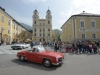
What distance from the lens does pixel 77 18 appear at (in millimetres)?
25719

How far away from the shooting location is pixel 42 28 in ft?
269

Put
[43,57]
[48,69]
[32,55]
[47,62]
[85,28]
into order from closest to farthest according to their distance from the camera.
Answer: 1. [48,69]
2. [47,62]
3. [43,57]
4. [32,55]
5. [85,28]

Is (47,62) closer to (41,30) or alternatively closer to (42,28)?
(41,30)

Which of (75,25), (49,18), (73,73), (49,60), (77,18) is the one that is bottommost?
(73,73)

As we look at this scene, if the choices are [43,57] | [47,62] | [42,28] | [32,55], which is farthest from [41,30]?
[47,62]

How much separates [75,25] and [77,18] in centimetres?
203

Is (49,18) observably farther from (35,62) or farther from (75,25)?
(35,62)

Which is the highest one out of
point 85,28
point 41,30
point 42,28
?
point 42,28

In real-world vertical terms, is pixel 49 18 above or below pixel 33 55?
above

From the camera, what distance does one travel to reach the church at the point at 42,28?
80.8 metres

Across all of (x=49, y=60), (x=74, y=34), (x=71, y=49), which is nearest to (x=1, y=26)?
(x=74, y=34)

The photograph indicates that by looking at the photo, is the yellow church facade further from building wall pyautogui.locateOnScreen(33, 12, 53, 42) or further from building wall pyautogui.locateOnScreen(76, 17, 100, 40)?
building wall pyautogui.locateOnScreen(33, 12, 53, 42)

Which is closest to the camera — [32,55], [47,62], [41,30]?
[47,62]

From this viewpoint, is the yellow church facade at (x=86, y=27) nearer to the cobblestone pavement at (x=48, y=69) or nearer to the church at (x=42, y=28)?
the cobblestone pavement at (x=48, y=69)
